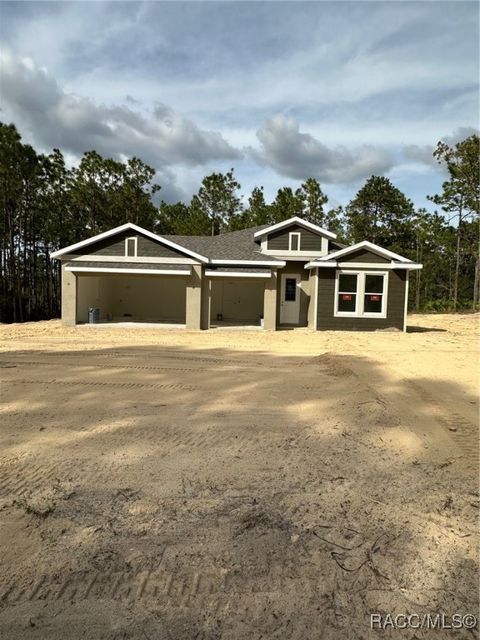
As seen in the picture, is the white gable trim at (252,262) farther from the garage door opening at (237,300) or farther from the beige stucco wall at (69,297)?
the beige stucco wall at (69,297)

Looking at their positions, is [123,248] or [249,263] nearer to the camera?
[123,248]

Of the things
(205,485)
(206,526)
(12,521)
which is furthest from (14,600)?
(205,485)

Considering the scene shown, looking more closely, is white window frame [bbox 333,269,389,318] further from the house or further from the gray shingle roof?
the gray shingle roof

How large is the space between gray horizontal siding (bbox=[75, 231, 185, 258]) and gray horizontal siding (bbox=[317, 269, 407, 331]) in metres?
5.97

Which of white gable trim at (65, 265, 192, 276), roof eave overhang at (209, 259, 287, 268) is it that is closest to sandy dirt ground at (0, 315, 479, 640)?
white gable trim at (65, 265, 192, 276)

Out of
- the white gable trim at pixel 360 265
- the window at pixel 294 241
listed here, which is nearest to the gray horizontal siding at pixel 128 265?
the window at pixel 294 241

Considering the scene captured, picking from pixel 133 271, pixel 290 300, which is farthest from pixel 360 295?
pixel 133 271

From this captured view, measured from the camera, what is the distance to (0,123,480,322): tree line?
3030 cm

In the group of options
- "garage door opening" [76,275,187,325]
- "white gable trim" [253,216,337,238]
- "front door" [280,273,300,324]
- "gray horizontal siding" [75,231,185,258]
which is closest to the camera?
"gray horizontal siding" [75,231,185,258]

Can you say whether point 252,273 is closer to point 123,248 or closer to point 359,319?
point 359,319

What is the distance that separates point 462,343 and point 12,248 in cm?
2913

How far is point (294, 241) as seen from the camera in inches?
757

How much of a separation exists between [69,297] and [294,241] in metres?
10.1

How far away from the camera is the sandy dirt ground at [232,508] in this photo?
88.0 inches
